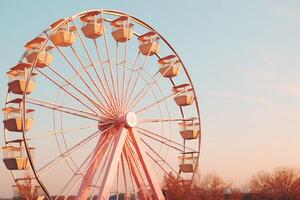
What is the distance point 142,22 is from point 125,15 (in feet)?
3.95

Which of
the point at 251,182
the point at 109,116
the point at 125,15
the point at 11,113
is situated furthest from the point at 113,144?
the point at 251,182

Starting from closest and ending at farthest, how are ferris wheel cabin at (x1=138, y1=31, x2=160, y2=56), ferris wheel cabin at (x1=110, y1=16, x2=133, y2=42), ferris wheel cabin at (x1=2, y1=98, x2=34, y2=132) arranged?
1. ferris wheel cabin at (x1=2, y1=98, x2=34, y2=132)
2. ferris wheel cabin at (x1=110, y1=16, x2=133, y2=42)
3. ferris wheel cabin at (x1=138, y1=31, x2=160, y2=56)

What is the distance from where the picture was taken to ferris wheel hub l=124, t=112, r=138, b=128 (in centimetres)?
2285

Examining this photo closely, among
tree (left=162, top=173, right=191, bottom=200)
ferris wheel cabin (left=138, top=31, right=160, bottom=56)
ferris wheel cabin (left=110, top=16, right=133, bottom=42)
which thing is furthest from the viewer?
tree (left=162, top=173, right=191, bottom=200)

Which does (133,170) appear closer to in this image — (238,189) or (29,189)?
(29,189)

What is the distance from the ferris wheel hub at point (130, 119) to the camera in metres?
22.9

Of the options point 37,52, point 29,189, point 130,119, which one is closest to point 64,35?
point 37,52

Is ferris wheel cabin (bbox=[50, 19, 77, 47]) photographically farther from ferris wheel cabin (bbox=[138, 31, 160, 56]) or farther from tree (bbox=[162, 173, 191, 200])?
tree (bbox=[162, 173, 191, 200])

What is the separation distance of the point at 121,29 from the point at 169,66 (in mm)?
3826

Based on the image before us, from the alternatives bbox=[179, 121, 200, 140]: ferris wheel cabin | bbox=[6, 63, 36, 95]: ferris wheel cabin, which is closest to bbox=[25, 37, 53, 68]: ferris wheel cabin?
bbox=[6, 63, 36, 95]: ferris wheel cabin

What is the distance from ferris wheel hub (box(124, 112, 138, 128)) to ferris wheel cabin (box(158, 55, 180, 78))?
481 centimetres

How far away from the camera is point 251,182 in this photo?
189ft

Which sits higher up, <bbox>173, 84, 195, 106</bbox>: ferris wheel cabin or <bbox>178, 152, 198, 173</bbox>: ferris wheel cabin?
<bbox>173, 84, 195, 106</bbox>: ferris wheel cabin

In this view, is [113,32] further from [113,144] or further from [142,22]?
[113,144]
